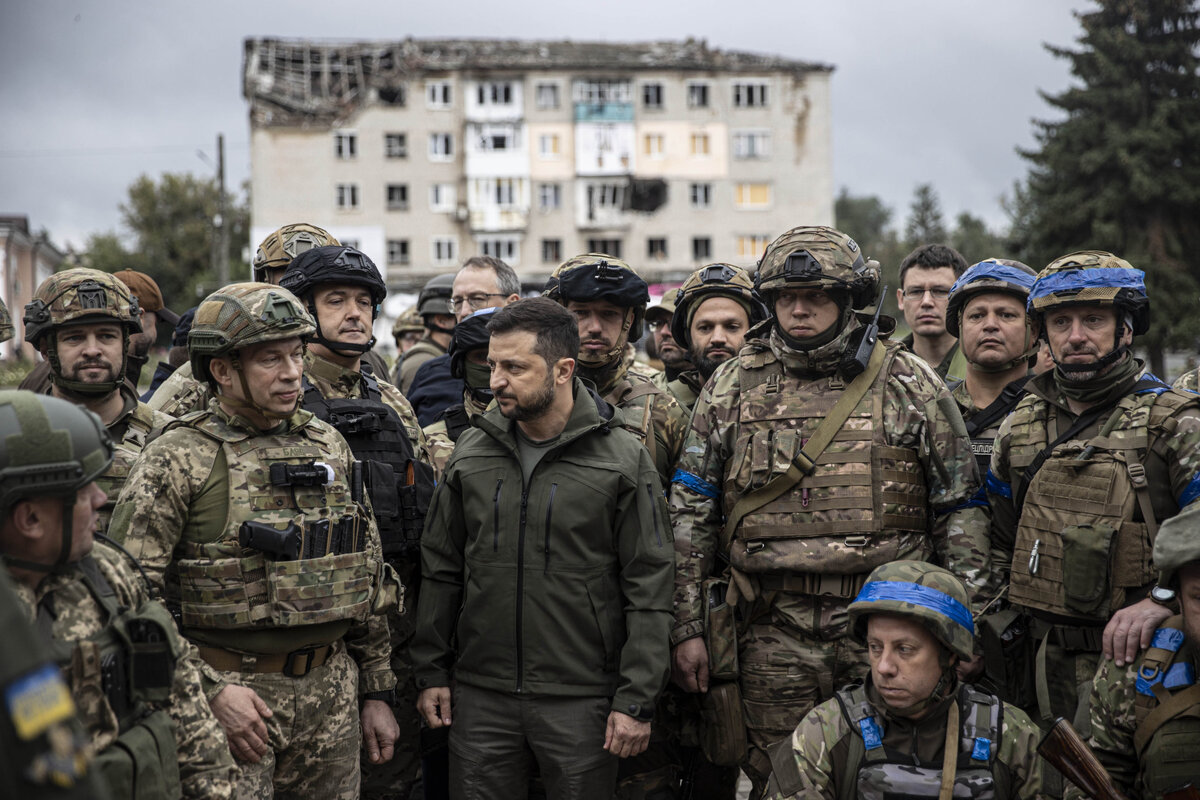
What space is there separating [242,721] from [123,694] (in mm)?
783

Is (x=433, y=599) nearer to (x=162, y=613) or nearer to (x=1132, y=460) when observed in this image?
(x=162, y=613)

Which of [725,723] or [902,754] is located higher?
[902,754]

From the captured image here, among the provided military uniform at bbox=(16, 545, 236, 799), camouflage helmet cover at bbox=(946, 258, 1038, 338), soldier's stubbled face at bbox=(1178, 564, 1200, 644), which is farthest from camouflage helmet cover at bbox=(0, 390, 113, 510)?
camouflage helmet cover at bbox=(946, 258, 1038, 338)

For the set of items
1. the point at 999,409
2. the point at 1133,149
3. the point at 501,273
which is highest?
the point at 1133,149

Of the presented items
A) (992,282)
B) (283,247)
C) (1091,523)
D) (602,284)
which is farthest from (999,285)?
(283,247)

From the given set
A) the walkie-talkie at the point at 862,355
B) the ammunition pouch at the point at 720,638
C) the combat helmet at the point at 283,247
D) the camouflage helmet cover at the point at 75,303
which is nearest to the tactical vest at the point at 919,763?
the ammunition pouch at the point at 720,638

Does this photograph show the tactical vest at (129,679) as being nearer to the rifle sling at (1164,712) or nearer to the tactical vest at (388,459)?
the tactical vest at (388,459)

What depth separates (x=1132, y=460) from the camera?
4.38 metres

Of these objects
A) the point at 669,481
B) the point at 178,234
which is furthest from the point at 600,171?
the point at 669,481

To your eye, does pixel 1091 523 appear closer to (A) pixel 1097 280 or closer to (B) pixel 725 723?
(A) pixel 1097 280

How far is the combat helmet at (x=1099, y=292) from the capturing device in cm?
456

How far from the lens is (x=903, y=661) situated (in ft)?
12.6

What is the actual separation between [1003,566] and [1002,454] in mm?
520

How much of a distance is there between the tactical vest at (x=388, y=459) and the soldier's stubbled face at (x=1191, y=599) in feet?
10.5
